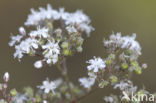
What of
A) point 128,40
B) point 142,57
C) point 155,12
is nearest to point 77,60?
point 142,57

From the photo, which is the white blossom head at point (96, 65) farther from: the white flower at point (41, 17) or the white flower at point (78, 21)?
the white flower at point (41, 17)

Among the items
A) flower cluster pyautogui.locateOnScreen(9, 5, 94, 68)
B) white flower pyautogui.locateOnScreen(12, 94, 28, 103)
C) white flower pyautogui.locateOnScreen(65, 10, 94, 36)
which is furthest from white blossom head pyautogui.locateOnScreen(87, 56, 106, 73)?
white flower pyautogui.locateOnScreen(12, 94, 28, 103)

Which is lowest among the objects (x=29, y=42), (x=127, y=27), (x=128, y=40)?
(x=29, y=42)

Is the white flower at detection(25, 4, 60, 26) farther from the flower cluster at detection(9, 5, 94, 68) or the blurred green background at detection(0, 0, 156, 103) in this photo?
the blurred green background at detection(0, 0, 156, 103)

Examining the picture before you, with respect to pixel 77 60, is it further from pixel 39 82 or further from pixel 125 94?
pixel 125 94

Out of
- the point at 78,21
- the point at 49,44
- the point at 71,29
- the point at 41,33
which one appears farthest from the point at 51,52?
the point at 78,21

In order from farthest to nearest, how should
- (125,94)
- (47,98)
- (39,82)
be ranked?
(39,82) < (47,98) < (125,94)
